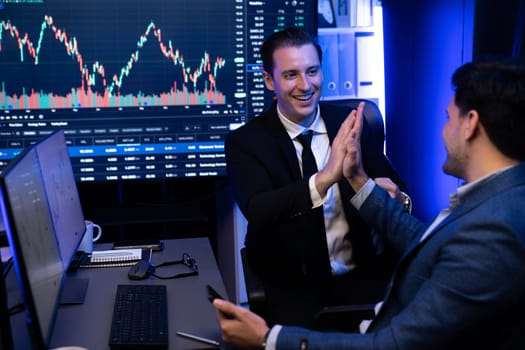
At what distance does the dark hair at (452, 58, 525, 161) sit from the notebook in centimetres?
122

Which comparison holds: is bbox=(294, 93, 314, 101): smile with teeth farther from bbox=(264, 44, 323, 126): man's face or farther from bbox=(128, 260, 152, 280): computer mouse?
bbox=(128, 260, 152, 280): computer mouse

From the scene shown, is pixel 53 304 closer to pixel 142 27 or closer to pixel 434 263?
pixel 434 263

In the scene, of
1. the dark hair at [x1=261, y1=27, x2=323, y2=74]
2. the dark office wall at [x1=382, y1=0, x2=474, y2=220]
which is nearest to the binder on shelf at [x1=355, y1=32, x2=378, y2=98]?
the dark office wall at [x1=382, y1=0, x2=474, y2=220]

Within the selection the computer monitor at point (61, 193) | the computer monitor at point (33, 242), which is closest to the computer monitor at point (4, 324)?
the computer monitor at point (33, 242)

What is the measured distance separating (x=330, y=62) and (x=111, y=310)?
6.53 ft

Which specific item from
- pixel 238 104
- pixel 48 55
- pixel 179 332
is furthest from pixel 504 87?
pixel 48 55

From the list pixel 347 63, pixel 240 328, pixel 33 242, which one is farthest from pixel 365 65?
pixel 33 242

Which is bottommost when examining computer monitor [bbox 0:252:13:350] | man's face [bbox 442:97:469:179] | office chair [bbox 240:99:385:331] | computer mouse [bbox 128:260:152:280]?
office chair [bbox 240:99:385:331]

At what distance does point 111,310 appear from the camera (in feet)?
5.89

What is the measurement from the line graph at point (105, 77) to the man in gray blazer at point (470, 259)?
1809 mm

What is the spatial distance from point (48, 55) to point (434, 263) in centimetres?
225

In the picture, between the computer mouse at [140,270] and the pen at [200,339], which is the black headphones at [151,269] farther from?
the pen at [200,339]

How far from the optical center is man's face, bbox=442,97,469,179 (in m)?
1.50

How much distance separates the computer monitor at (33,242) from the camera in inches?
47.7
